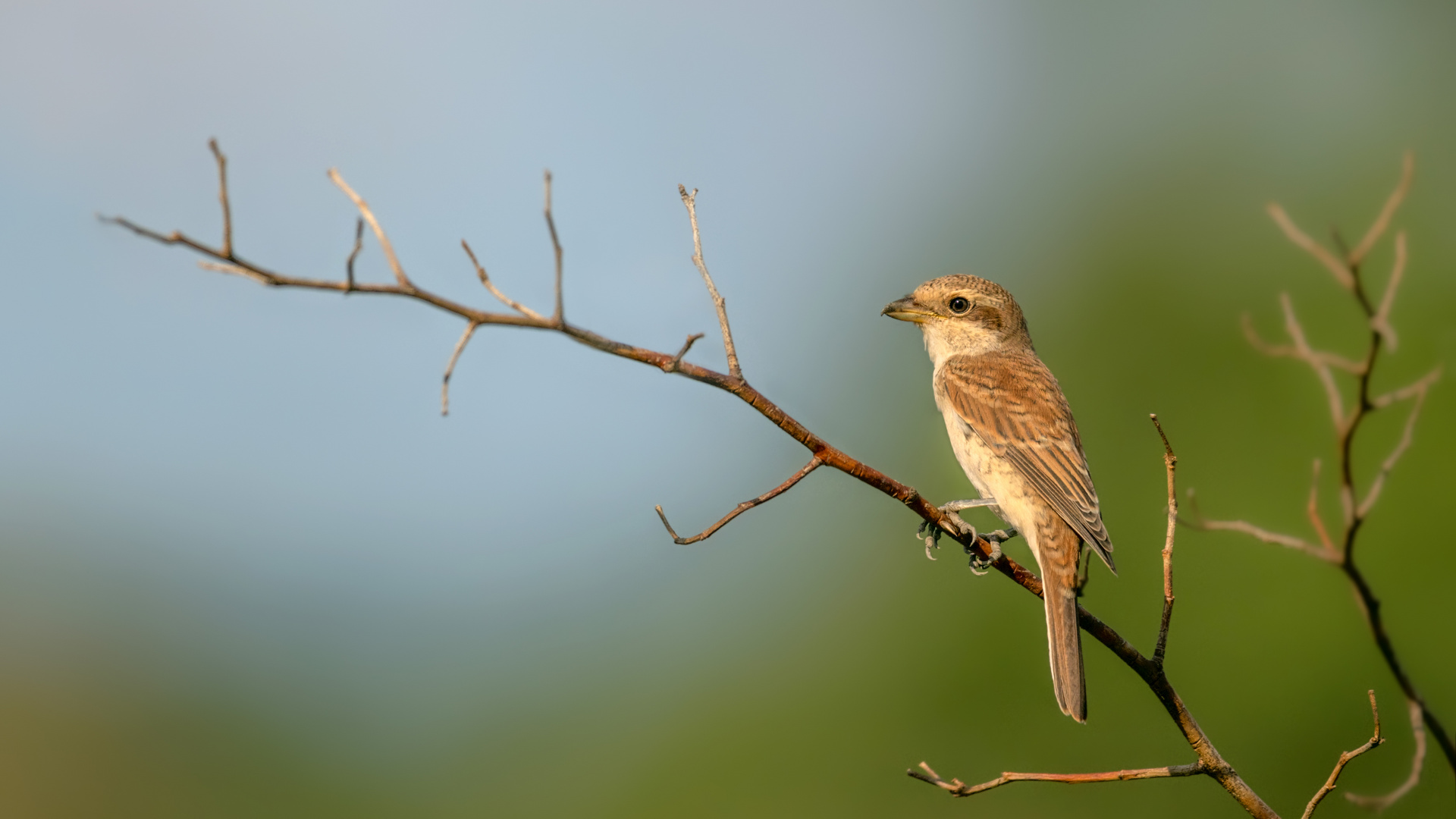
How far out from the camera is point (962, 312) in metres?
6.39

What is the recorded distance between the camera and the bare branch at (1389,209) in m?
2.03

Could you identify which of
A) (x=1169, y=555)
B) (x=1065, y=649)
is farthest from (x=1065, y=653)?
(x=1169, y=555)

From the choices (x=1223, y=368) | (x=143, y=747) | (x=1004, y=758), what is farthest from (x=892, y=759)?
(x=143, y=747)

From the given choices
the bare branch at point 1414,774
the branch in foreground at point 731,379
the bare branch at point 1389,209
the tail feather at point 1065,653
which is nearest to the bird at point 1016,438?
the tail feather at point 1065,653

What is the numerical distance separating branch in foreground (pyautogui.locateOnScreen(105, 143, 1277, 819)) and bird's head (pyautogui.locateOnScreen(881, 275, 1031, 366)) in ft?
9.26

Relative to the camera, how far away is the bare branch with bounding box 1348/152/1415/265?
6.65 ft

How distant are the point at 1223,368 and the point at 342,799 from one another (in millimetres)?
18194

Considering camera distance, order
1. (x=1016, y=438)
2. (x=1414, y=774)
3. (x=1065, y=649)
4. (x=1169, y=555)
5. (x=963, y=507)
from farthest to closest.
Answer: (x=1016, y=438) → (x=963, y=507) → (x=1065, y=649) → (x=1169, y=555) → (x=1414, y=774)

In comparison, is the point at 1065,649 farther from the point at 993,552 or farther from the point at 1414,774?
the point at 1414,774

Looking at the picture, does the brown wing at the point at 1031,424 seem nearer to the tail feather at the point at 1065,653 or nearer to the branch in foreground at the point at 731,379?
the tail feather at the point at 1065,653

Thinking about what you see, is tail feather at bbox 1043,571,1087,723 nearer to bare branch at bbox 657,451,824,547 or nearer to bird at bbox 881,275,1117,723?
bird at bbox 881,275,1117,723

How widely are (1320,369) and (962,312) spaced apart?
13.2 feet

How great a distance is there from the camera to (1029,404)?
5.84 metres

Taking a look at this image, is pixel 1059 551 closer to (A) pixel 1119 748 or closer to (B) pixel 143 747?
Result: (A) pixel 1119 748
